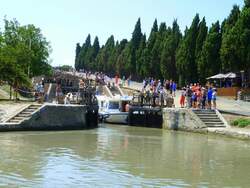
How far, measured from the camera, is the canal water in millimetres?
16656

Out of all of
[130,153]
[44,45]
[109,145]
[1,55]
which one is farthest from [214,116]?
[44,45]

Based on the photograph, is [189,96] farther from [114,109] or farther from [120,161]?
[120,161]

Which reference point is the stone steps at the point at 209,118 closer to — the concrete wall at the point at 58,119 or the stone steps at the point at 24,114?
the concrete wall at the point at 58,119

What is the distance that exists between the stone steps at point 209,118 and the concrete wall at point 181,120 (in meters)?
0.41

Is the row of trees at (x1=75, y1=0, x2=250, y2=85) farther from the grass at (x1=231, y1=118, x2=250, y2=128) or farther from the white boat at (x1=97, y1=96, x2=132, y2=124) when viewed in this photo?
the grass at (x1=231, y1=118, x2=250, y2=128)

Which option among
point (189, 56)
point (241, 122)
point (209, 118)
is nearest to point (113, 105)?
point (209, 118)

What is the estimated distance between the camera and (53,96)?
175 ft

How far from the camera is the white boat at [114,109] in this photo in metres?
44.0

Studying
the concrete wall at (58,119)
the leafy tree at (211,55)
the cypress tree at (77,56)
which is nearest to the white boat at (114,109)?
the concrete wall at (58,119)

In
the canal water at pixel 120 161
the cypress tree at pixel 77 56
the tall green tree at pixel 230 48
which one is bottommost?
the canal water at pixel 120 161

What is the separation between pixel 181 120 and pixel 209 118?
6.38 feet

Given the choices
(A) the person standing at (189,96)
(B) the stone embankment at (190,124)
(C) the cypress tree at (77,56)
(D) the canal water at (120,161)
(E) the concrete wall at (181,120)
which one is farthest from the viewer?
(C) the cypress tree at (77,56)

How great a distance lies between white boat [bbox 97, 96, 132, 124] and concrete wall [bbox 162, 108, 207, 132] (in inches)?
204

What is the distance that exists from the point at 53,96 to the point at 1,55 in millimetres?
7359
